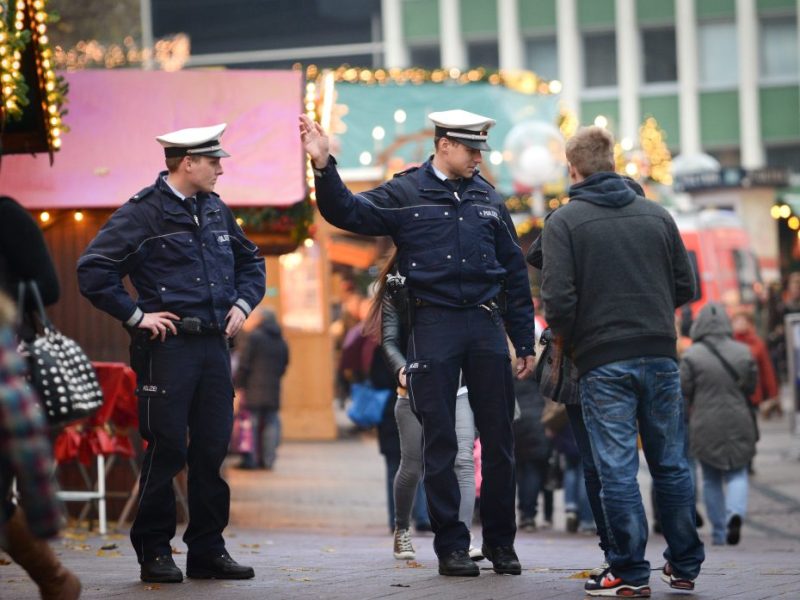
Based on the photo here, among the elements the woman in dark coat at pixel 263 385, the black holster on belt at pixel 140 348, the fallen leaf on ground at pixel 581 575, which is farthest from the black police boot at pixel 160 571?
the woman in dark coat at pixel 263 385

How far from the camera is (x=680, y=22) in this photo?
1754 inches

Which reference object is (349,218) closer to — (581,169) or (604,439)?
(581,169)

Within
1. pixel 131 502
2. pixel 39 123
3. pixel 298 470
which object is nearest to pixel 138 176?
pixel 39 123

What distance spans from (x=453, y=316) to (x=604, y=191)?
3.12ft

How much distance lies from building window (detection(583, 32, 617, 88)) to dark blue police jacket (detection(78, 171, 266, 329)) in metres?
39.2

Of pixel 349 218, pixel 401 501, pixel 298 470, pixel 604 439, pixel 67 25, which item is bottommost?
pixel 298 470

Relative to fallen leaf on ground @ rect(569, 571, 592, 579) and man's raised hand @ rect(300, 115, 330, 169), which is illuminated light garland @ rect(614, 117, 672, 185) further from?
man's raised hand @ rect(300, 115, 330, 169)

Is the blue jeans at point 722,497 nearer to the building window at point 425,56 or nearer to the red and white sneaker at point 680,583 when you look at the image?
the red and white sneaker at point 680,583

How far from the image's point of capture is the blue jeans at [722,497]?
473 inches

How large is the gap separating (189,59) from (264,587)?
145 ft

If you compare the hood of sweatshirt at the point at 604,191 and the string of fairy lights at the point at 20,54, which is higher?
the string of fairy lights at the point at 20,54

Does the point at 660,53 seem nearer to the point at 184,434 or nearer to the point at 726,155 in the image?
the point at 726,155

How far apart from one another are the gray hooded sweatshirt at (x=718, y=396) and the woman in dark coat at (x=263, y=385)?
23.8 feet

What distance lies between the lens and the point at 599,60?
151ft
